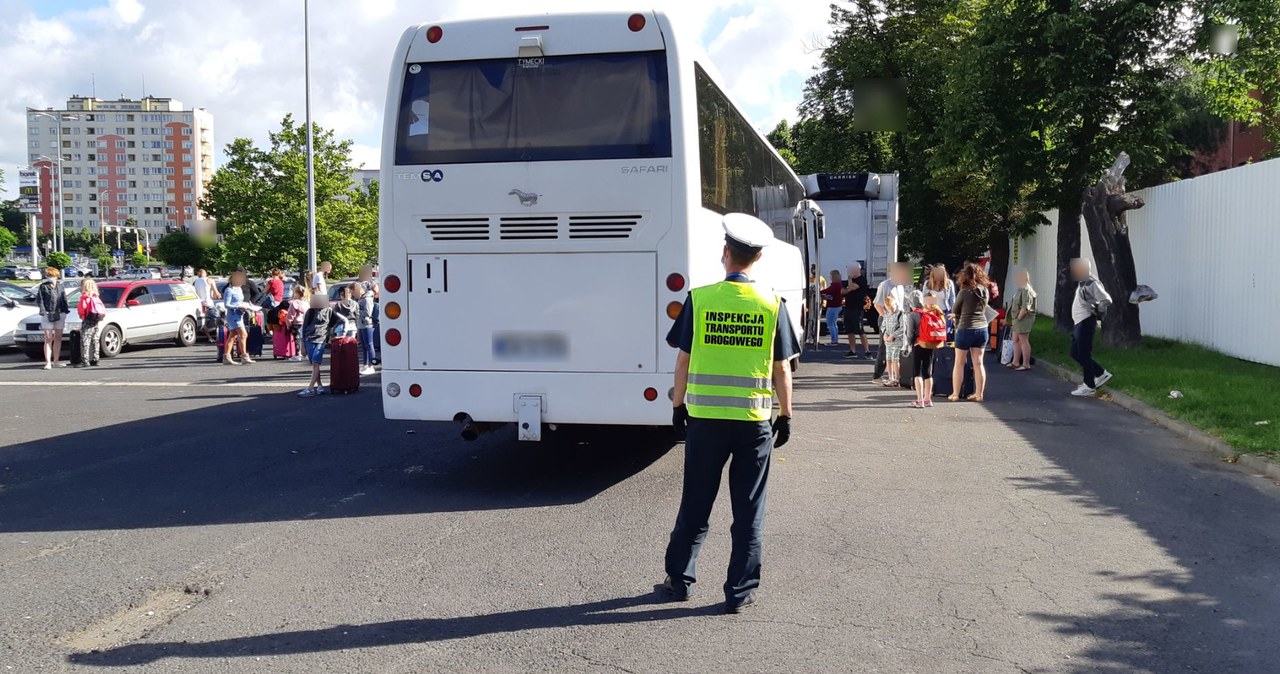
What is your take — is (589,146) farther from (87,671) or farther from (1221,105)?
(1221,105)

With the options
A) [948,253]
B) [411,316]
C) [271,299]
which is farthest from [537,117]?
[948,253]

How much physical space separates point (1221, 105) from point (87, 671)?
2272cm

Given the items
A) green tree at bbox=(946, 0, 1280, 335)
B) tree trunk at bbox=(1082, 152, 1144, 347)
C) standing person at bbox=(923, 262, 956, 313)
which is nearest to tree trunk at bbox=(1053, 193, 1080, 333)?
green tree at bbox=(946, 0, 1280, 335)

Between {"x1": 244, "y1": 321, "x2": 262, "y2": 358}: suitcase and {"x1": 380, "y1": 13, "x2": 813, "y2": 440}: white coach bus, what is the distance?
13.5 m

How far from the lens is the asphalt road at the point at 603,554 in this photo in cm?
468

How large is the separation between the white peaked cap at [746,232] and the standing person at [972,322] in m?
8.42

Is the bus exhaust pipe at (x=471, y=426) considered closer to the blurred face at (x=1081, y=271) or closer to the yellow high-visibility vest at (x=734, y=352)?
the yellow high-visibility vest at (x=734, y=352)

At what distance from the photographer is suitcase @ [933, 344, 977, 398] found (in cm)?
1383

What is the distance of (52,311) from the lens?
1928 centimetres

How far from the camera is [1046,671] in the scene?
442cm

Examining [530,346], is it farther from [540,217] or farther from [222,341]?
[222,341]

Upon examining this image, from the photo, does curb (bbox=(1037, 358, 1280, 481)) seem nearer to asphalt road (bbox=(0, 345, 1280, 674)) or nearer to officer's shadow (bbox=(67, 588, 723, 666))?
asphalt road (bbox=(0, 345, 1280, 674))

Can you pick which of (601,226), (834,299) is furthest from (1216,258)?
(601,226)

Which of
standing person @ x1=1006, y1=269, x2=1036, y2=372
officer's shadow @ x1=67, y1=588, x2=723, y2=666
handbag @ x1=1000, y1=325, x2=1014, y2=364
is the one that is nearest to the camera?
officer's shadow @ x1=67, y1=588, x2=723, y2=666
